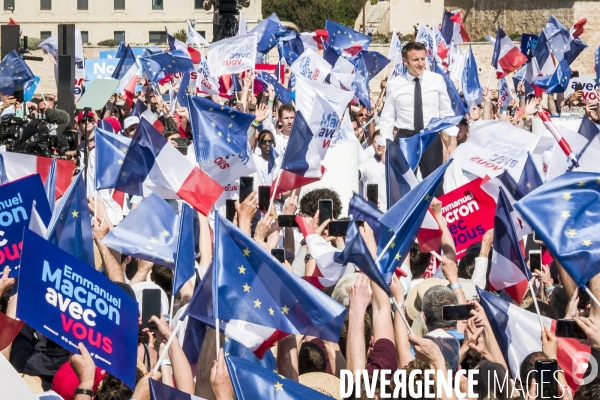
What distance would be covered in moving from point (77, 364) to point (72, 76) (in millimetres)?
11639

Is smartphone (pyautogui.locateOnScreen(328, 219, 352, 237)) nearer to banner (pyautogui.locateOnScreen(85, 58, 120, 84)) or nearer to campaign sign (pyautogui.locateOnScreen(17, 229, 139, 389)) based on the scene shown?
campaign sign (pyautogui.locateOnScreen(17, 229, 139, 389))

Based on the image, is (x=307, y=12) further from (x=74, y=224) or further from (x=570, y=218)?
(x=570, y=218)

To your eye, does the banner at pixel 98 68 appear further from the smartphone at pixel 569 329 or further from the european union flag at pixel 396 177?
the smartphone at pixel 569 329

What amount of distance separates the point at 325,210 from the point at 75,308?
2479 mm

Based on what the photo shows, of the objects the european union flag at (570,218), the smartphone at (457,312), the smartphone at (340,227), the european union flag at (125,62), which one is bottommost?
the european union flag at (125,62)

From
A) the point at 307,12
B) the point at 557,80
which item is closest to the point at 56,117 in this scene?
the point at 557,80

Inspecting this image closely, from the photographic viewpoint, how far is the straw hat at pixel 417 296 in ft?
20.6

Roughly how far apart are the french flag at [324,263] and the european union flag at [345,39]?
12.1m

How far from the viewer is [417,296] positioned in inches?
251

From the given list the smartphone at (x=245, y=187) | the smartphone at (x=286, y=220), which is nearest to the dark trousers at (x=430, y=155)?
the smartphone at (x=286, y=220)

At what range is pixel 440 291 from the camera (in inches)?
224

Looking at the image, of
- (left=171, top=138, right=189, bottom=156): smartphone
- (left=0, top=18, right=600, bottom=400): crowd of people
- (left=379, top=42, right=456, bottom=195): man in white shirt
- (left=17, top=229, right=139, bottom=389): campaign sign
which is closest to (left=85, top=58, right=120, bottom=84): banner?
(left=171, top=138, right=189, bottom=156): smartphone

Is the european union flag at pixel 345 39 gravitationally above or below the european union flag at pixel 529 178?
below

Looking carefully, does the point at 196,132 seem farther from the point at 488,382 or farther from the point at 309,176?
the point at 488,382
